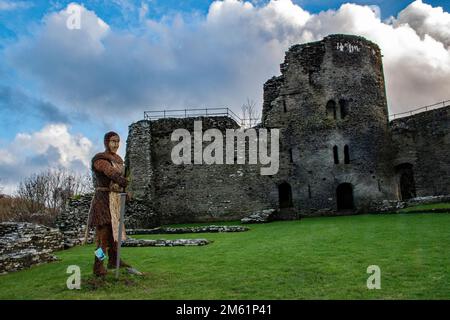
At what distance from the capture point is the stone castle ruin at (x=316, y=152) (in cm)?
2627

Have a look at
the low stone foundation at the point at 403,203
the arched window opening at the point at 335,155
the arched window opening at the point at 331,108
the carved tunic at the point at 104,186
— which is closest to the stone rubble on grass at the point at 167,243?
the carved tunic at the point at 104,186

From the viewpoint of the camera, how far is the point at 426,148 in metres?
26.2

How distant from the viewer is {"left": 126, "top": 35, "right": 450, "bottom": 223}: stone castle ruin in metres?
26.3

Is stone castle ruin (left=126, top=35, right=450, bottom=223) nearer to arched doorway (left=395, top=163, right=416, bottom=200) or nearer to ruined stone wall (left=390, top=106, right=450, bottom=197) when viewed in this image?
ruined stone wall (left=390, top=106, right=450, bottom=197)

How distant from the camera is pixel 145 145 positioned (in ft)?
94.0

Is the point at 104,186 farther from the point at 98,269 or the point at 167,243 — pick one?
the point at 167,243

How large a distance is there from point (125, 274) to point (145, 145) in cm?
2109

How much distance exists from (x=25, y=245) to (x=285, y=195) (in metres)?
18.5

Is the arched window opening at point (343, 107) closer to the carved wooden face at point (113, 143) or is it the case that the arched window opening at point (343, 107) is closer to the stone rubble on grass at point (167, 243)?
the stone rubble on grass at point (167, 243)

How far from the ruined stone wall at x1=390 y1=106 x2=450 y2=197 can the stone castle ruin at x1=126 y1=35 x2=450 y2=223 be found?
61 mm
